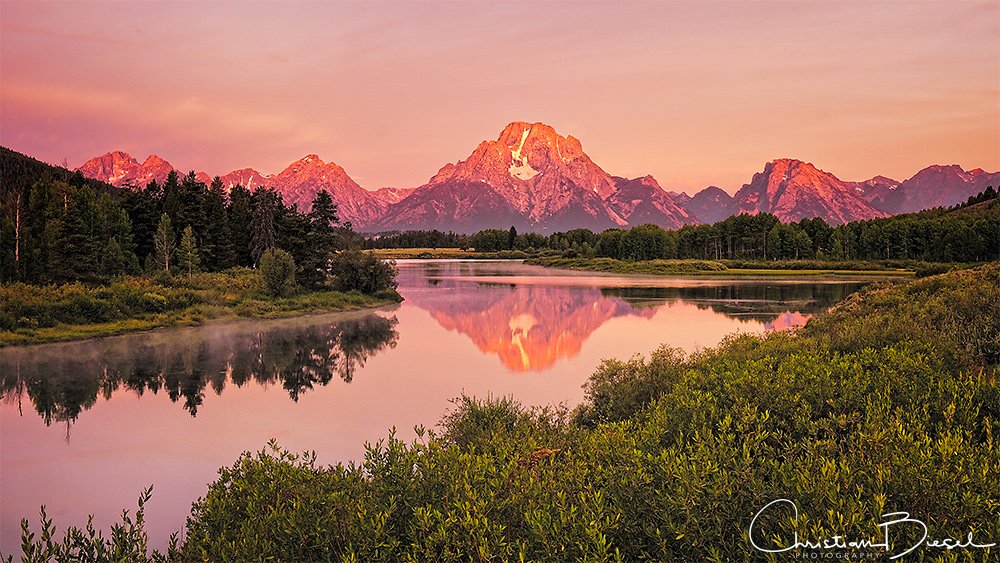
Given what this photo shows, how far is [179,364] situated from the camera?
3459cm

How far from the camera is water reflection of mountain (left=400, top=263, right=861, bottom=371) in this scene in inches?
1706

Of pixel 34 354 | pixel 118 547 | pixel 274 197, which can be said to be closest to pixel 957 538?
pixel 118 547

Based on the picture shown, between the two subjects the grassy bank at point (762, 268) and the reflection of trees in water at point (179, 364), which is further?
the grassy bank at point (762, 268)

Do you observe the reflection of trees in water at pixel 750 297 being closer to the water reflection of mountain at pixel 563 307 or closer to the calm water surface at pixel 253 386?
the water reflection of mountain at pixel 563 307

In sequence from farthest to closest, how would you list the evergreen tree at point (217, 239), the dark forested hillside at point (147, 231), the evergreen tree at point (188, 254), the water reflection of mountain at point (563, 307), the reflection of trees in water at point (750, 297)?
1. the evergreen tree at point (217, 239)
2. the evergreen tree at point (188, 254)
3. the reflection of trees in water at point (750, 297)
4. the dark forested hillside at point (147, 231)
5. the water reflection of mountain at point (563, 307)

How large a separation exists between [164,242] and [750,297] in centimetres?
7061

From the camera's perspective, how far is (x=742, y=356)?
1828 cm

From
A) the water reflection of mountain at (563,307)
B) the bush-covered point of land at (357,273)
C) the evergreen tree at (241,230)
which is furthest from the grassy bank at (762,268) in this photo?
the evergreen tree at (241,230)

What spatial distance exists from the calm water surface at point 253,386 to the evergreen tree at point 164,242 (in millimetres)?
28620

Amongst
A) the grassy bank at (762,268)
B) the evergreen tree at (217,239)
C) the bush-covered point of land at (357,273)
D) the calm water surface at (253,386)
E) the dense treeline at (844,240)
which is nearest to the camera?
the calm water surface at (253,386)

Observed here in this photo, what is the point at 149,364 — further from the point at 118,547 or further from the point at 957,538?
the point at 957,538

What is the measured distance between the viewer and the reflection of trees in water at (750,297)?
60250 mm

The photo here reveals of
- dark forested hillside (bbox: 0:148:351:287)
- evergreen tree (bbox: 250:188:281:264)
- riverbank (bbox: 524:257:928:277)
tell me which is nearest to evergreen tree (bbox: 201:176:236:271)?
dark forested hillside (bbox: 0:148:351:287)

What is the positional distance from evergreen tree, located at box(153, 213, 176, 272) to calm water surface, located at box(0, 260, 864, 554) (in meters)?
28.6
